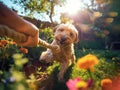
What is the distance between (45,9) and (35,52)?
9.60 m

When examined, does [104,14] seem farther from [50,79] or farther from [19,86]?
[19,86]

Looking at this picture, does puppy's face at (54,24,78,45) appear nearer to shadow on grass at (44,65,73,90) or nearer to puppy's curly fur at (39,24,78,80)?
puppy's curly fur at (39,24,78,80)

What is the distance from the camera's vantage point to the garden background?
1.28 metres

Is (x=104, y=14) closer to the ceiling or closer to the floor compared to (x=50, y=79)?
closer to the floor

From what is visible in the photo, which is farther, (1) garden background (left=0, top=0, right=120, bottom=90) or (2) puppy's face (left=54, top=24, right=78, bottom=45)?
(2) puppy's face (left=54, top=24, right=78, bottom=45)

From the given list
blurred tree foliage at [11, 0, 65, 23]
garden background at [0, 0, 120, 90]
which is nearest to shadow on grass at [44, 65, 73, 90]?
garden background at [0, 0, 120, 90]

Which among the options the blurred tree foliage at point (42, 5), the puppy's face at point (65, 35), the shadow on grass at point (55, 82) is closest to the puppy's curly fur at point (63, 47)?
the puppy's face at point (65, 35)

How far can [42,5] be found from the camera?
57.7ft

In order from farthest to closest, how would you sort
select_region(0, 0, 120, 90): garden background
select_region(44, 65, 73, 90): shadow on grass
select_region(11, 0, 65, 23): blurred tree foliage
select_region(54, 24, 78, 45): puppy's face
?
select_region(11, 0, 65, 23): blurred tree foliage → select_region(54, 24, 78, 45): puppy's face → select_region(44, 65, 73, 90): shadow on grass → select_region(0, 0, 120, 90): garden background

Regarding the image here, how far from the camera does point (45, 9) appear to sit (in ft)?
58.2

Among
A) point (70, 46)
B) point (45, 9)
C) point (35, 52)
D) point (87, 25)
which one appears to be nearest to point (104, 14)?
point (87, 25)

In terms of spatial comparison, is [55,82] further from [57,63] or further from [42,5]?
[42,5]

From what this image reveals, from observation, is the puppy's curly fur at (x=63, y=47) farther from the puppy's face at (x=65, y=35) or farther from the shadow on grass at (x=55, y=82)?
the shadow on grass at (x=55, y=82)

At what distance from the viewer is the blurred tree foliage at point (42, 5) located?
57.0 feet
